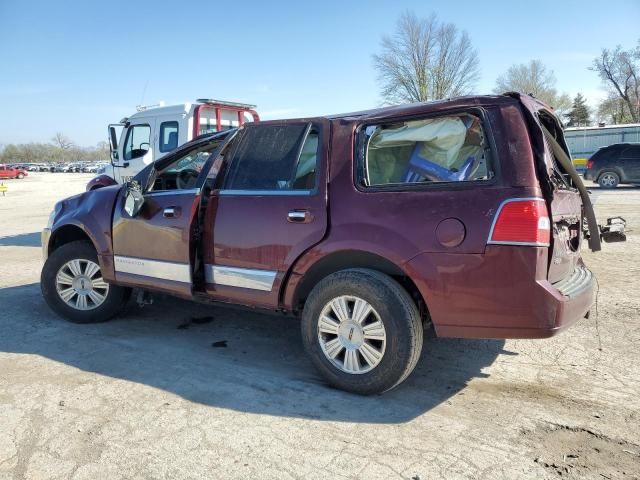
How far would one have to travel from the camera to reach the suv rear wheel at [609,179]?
19875mm

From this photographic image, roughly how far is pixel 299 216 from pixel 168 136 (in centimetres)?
699

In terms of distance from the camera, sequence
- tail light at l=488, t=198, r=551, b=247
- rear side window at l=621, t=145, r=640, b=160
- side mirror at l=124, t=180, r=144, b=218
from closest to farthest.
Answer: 1. tail light at l=488, t=198, r=551, b=247
2. side mirror at l=124, t=180, r=144, b=218
3. rear side window at l=621, t=145, r=640, b=160

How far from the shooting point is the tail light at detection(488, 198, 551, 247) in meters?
2.87

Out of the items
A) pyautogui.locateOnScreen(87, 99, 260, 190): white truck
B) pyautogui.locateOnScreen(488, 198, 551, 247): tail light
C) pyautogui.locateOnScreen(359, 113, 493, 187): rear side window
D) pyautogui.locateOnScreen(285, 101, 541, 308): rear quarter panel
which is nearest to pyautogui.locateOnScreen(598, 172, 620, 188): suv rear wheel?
pyautogui.locateOnScreen(87, 99, 260, 190): white truck

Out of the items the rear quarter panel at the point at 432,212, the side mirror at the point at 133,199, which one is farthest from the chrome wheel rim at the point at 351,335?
the side mirror at the point at 133,199

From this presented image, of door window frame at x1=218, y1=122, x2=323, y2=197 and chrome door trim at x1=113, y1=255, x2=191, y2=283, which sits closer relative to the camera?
door window frame at x1=218, y1=122, x2=323, y2=197

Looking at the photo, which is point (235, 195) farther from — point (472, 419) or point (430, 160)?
A: point (472, 419)

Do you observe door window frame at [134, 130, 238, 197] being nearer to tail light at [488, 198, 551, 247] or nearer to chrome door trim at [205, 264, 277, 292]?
chrome door trim at [205, 264, 277, 292]

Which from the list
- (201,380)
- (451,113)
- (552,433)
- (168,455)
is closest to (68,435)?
(168,455)

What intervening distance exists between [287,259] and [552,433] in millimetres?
1962

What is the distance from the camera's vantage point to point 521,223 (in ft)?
9.45

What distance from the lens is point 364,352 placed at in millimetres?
3363

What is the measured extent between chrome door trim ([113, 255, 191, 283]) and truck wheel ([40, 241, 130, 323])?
415mm

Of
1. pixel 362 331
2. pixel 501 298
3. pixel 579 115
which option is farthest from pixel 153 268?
pixel 579 115
